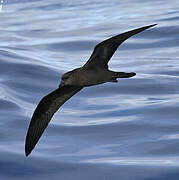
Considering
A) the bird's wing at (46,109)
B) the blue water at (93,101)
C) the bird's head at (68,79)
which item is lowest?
the blue water at (93,101)

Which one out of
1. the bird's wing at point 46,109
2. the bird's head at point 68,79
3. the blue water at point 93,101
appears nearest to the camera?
the bird's head at point 68,79

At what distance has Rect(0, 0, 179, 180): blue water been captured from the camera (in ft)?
49.9

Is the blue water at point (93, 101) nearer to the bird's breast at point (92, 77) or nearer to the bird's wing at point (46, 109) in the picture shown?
the bird's wing at point (46, 109)

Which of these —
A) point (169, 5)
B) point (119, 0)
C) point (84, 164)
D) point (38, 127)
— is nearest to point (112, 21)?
point (169, 5)

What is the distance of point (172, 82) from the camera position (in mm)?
21047

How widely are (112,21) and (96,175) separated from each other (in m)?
16.5

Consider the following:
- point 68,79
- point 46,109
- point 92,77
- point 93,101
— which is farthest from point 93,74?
point 93,101

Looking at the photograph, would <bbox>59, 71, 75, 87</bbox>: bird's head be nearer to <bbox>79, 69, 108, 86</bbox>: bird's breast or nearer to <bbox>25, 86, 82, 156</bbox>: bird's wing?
<bbox>79, 69, 108, 86</bbox>: bird's breast

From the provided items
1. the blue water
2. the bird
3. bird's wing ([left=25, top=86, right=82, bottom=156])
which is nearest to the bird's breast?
the bird

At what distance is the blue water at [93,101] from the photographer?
15.2 m

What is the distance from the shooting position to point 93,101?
2014cm

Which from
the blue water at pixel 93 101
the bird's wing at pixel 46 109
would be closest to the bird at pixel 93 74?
the bird's wing at pixel 46 109

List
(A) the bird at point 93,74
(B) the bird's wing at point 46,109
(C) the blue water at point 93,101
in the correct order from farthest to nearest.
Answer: (C) the blue water at point 93,101 → (B) the bird's wing at point 46,109 → (A) the bird at point 93,74

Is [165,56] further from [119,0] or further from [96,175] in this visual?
[119,0]
